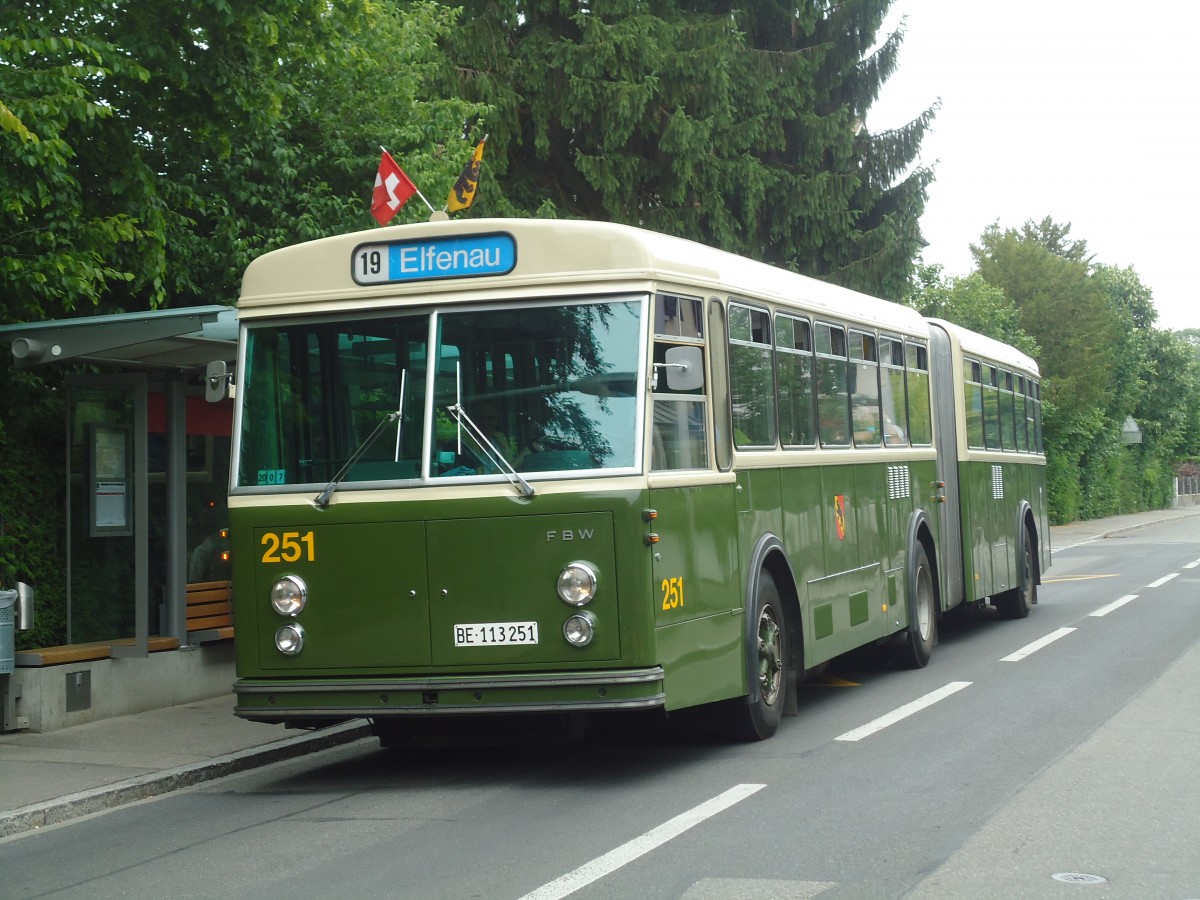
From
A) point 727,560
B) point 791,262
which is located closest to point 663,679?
point 727,560

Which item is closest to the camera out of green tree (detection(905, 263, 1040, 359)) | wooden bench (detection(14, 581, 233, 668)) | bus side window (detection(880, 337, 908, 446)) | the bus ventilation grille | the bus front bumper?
the bus front bumper

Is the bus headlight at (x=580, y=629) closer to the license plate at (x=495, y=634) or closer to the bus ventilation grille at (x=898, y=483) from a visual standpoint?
the license plate at (x=495, y=634)

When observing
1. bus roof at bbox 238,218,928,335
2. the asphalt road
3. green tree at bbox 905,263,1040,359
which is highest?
green tree at bbox 905,263,1040,359

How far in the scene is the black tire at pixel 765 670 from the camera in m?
9.89

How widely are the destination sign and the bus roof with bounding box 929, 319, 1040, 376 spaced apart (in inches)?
346

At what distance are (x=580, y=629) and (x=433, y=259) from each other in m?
2.28

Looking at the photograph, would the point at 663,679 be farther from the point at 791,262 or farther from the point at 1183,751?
the point at 791,262

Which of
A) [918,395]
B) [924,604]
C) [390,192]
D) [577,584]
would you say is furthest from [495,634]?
[918,395]

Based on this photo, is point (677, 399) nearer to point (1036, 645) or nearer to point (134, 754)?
point (134, 754)

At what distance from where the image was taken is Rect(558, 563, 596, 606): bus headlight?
8.60m

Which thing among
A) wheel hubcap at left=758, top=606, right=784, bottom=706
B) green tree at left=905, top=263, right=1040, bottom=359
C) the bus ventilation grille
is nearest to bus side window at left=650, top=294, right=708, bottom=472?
wheel hubcap at left=758, top=606, right=784, bottom=706

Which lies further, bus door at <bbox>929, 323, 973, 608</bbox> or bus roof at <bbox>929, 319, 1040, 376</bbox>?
bus roof at <bbox>929, 319, 1040, 376</bbox>

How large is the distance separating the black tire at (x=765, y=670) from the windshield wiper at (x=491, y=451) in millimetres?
1971

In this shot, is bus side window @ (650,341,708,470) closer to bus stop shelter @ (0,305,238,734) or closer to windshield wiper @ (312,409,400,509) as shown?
windshield wiper @ (312,409,400,509)
